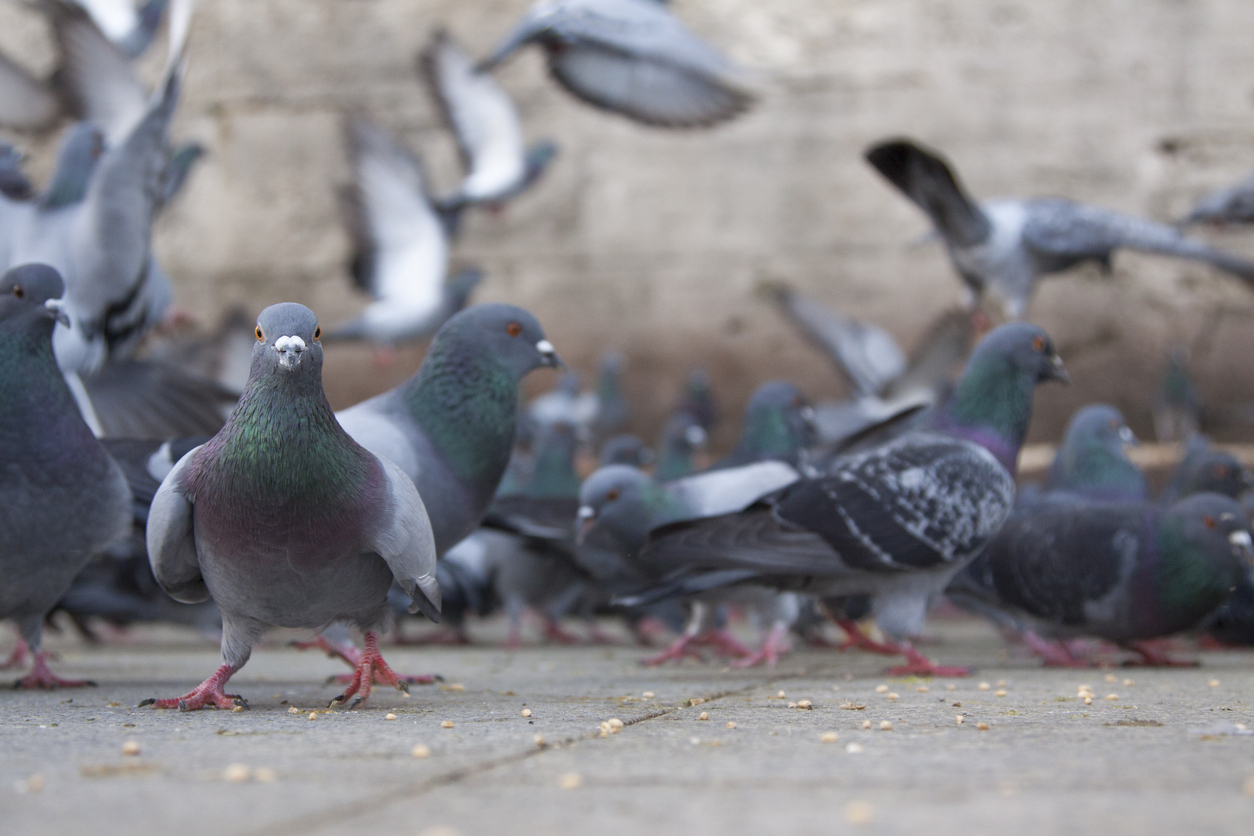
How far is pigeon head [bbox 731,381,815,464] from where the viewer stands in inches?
258

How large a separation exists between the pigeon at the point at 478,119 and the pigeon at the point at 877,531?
6529mm

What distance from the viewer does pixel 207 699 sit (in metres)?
3.31

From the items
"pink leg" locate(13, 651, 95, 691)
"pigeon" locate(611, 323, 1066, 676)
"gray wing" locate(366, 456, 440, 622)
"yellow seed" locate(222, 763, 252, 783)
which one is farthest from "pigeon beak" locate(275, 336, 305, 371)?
"pigeon" locate(611, 323, 1066, 676)

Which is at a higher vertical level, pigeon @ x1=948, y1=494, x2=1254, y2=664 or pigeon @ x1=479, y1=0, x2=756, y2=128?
pigeon @ x1=479, y1=0, x2=756, y2=128

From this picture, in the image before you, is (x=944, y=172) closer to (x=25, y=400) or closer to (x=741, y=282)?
(x=25, y=400)

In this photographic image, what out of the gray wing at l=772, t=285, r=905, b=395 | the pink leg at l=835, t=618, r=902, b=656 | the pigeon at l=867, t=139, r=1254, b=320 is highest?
the pigeon at l=867, t=139, r=1254, b=320

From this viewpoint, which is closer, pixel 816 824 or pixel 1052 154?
pixel 816 824

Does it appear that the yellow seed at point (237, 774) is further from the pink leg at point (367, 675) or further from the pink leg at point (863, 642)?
the pink leg at point (863, 642)

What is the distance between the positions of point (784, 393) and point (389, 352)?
5887mm

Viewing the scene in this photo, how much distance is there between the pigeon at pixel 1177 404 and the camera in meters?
10.8

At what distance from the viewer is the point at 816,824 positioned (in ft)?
5.81

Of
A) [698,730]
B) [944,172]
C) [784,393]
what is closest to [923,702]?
[698,730]

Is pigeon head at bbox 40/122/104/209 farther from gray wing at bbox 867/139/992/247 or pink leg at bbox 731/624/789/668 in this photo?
gray wing at bbox 867/139/992/247

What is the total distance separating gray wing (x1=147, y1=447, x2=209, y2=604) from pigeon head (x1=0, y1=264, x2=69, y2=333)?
0.89 metres
